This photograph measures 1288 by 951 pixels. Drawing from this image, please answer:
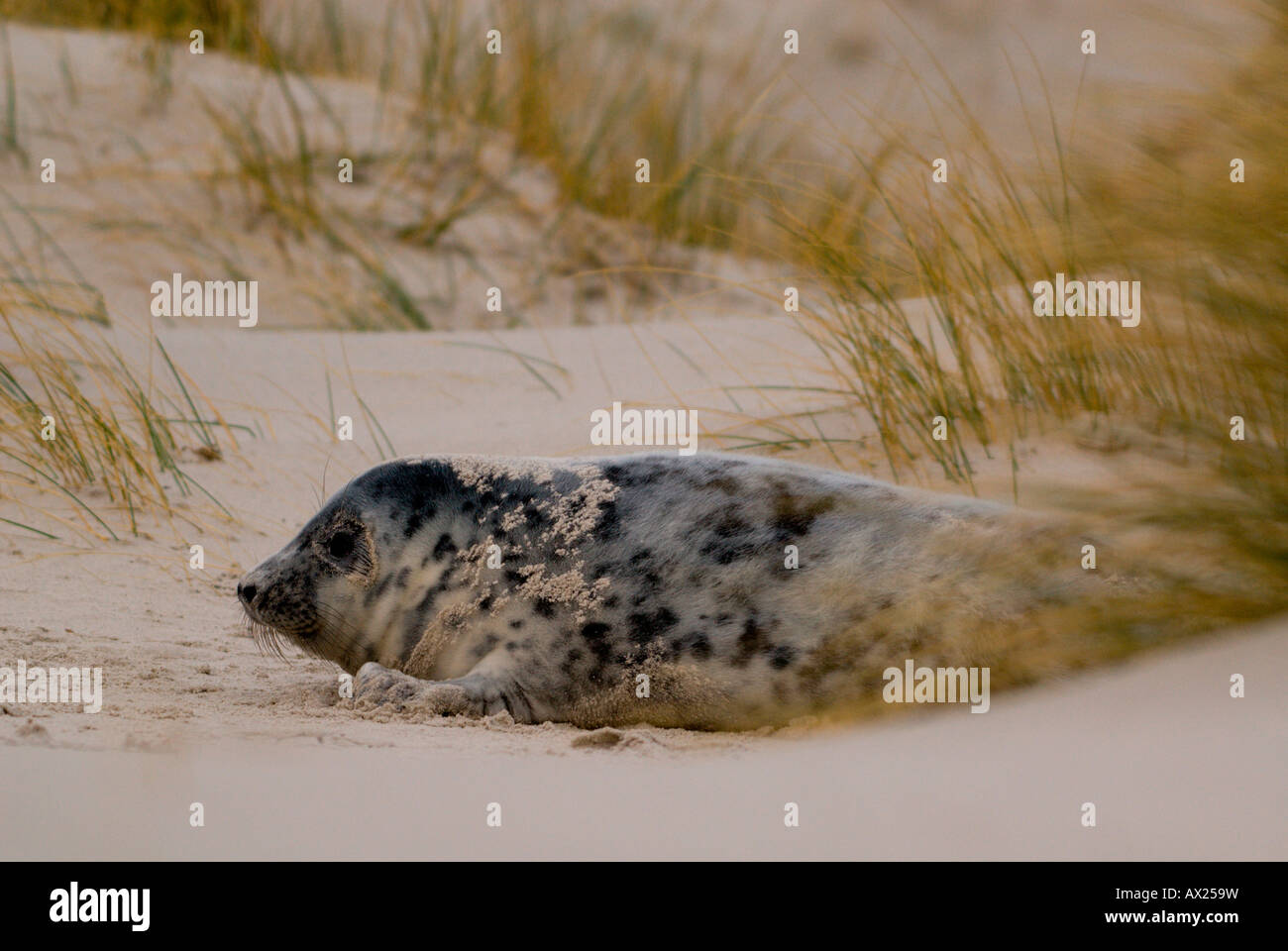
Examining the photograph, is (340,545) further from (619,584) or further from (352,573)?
(619,584)

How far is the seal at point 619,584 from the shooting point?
9.48 ft

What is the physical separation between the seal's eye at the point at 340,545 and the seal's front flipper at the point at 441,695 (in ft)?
1.19

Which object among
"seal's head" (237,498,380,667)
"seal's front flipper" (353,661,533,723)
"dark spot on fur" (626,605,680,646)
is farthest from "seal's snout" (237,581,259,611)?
"dark spot on fur" (626,605,680,646)

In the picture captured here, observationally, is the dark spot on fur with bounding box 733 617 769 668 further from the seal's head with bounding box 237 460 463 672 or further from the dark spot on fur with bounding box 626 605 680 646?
the seal's head with bounding box 237 460 463 672

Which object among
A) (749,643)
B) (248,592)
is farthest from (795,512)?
(248,592)

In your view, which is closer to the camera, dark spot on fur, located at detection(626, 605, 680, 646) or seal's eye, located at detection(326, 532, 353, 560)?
dark spot on fur, located at detection(626, 605, 680, 646)

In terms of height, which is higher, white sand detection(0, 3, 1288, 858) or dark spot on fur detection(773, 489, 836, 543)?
dark spot on fur detection(773, 489, 836, 543)

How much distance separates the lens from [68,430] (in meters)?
4.38

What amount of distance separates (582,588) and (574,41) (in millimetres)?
6915

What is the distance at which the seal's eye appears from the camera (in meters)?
3.28

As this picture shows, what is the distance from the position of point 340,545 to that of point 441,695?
0.53 m

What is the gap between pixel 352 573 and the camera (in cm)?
325

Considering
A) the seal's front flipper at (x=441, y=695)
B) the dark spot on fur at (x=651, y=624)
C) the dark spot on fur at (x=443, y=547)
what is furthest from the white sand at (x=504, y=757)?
the dark spot on fur at (x=443, y=547)

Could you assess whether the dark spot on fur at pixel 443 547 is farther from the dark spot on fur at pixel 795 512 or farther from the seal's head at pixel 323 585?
the dark spot on fur at pixel 795 512
